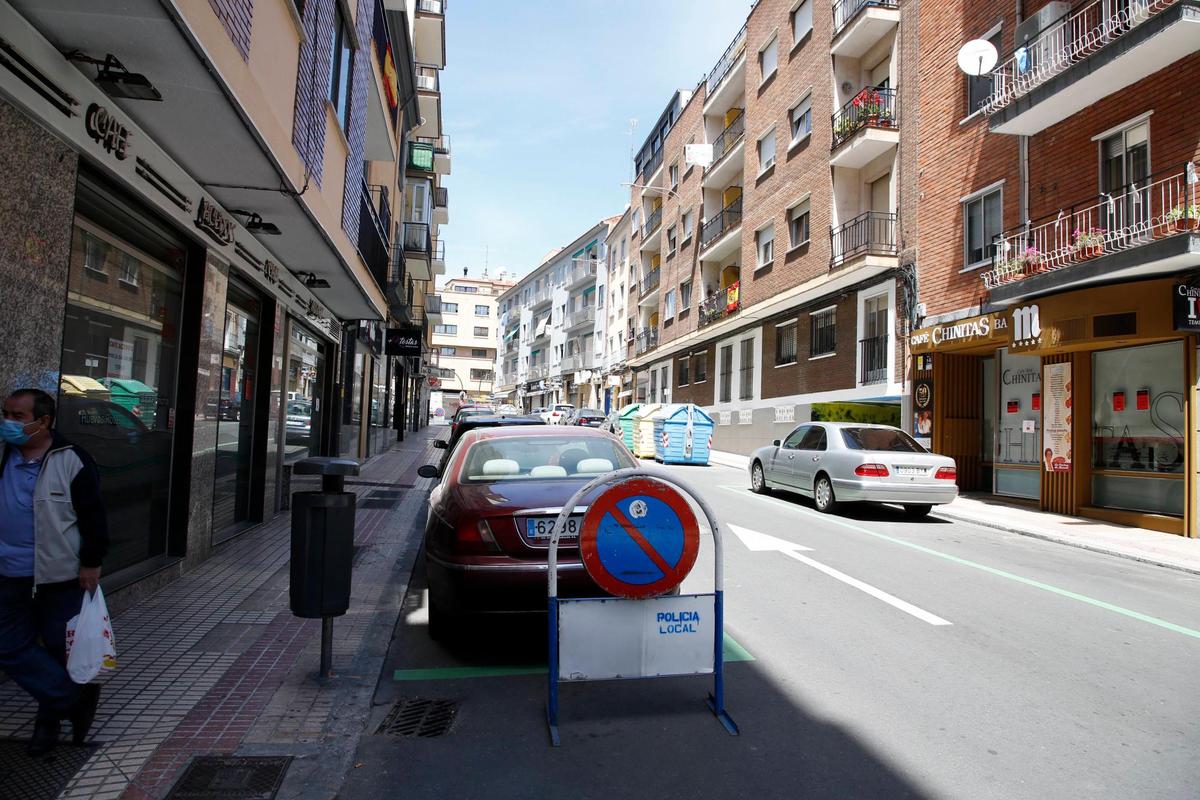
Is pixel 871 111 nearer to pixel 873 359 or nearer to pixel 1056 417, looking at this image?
pixel 873 359

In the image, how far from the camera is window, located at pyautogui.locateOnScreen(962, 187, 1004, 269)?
15539 mm

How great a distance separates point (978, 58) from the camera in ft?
49.4

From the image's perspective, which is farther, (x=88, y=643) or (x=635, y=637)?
(x=635, y=637)

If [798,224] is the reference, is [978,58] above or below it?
above

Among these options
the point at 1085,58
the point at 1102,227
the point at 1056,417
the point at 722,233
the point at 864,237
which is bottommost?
the point at 1056,417

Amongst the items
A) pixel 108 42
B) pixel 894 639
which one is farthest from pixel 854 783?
pixel 108 42

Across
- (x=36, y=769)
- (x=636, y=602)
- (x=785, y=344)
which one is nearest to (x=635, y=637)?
(x=636, y=602)

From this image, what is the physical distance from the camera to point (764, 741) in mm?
3600

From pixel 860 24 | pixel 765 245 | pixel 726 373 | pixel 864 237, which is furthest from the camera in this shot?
pixel 726 373

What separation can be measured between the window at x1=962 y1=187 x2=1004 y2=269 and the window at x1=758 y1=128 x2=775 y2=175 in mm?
10025

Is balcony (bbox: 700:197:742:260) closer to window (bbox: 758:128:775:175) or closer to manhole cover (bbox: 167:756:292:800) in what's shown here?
window (bbox: 758:128:775:175)

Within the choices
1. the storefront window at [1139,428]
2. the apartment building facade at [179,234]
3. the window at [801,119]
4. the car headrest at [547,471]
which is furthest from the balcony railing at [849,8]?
the car headrest at [547,471]

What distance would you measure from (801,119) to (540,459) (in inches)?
838

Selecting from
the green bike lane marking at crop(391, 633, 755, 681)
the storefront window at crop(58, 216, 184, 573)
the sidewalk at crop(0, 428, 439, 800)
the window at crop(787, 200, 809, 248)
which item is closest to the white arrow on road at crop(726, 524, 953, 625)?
the green bike lane marking at crop(391, 633, 755, 681)
